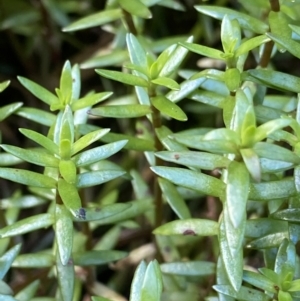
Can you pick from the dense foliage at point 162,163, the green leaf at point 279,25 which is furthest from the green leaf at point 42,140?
the green leaf at point 279,25

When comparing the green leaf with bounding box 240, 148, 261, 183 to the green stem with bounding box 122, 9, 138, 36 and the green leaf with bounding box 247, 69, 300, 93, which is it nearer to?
the green leaf with bounding box 247, 69, 300, 93

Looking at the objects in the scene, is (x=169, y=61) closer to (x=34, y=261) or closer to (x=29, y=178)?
(x=29, y=178)

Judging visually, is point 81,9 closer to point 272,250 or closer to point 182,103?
point 182,103

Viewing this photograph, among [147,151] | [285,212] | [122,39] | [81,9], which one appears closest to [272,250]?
[285,212]

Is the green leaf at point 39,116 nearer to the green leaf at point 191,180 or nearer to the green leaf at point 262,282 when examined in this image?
the green leaf at point 191,180

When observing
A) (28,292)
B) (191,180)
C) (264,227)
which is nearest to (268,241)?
(264,227)
